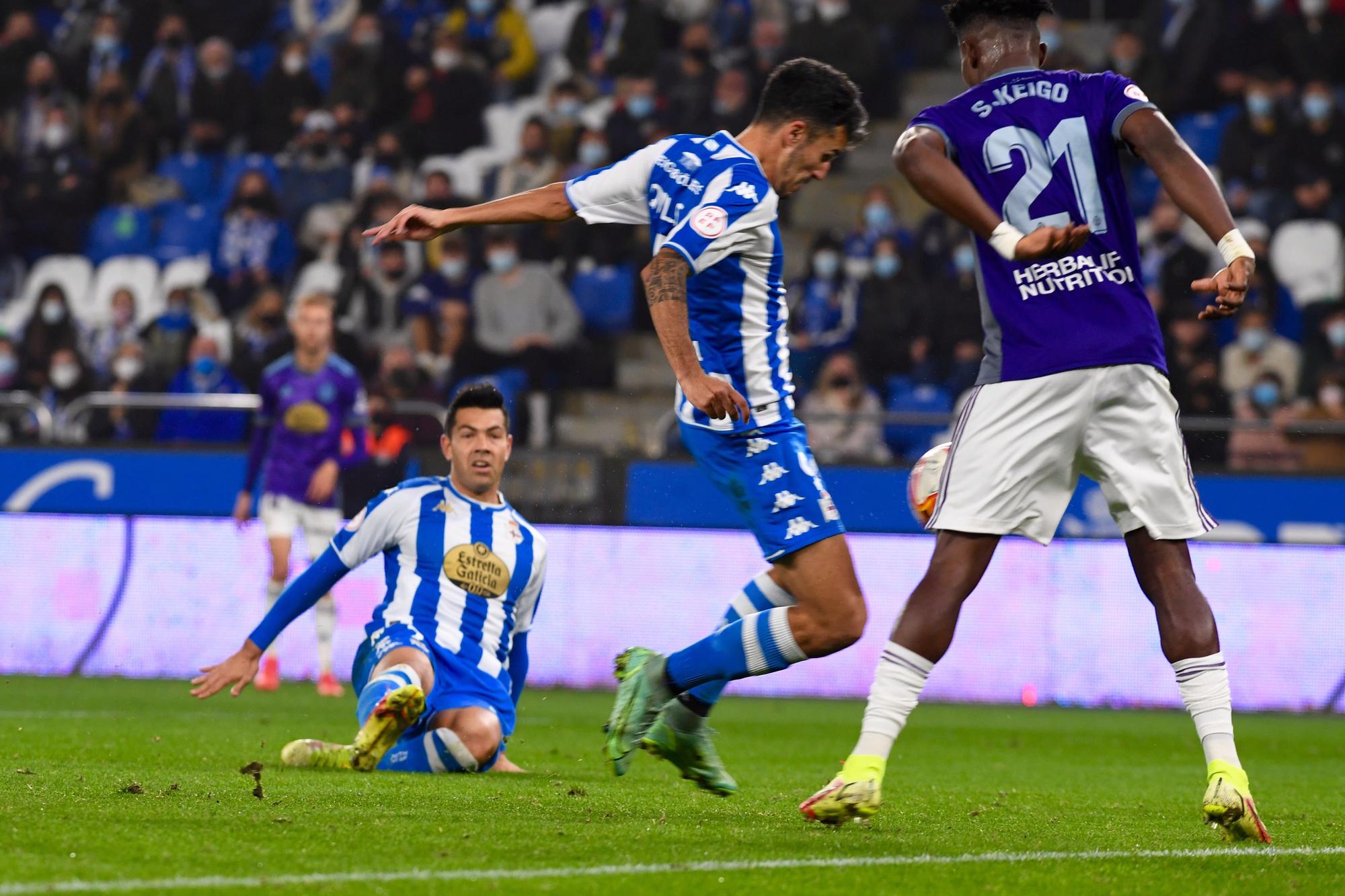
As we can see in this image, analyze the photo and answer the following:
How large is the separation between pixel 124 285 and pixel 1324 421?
1019cm

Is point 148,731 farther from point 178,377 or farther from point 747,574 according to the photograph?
point 178,377

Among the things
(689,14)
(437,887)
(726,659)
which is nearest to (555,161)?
(689,14)

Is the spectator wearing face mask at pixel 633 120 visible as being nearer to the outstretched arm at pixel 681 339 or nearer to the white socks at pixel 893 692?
the outstretched arm at pixel 681 339

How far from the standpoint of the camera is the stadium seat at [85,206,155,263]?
16.2m

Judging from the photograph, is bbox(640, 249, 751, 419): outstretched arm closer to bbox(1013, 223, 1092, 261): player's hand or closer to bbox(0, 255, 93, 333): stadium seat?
bbox(1013, 223, 1092, 261): player's hand

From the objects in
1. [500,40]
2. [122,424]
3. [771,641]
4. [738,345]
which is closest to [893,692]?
[771,641]

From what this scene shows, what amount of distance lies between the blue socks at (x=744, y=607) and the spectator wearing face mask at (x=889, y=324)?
7873mm

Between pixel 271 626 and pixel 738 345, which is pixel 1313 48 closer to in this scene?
pixel 738 345

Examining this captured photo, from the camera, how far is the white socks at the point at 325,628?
993 centimetres

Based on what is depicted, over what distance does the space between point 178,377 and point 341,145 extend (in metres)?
3.12

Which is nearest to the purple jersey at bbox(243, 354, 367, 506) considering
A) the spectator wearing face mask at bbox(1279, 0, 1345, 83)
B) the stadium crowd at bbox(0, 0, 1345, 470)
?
the stadium crowd at bbox(0, 0, 1345, 470)

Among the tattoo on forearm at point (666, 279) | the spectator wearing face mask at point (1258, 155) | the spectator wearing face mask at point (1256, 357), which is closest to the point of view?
the tattoo on forearm at point (666, 279)

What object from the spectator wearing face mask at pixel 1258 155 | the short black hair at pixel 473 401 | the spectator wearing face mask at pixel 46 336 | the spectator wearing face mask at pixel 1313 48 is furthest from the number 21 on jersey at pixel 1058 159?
the spectator wearing face mask at pixel 46 336

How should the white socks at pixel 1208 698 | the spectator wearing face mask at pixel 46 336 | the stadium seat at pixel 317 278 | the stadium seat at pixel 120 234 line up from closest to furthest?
the white socks at pixel 1208 698 → the spectator wearing face mask at pixel 46 336 → the stadium seat at pixel 317 278 → the stadium seat at pixel 120 234
